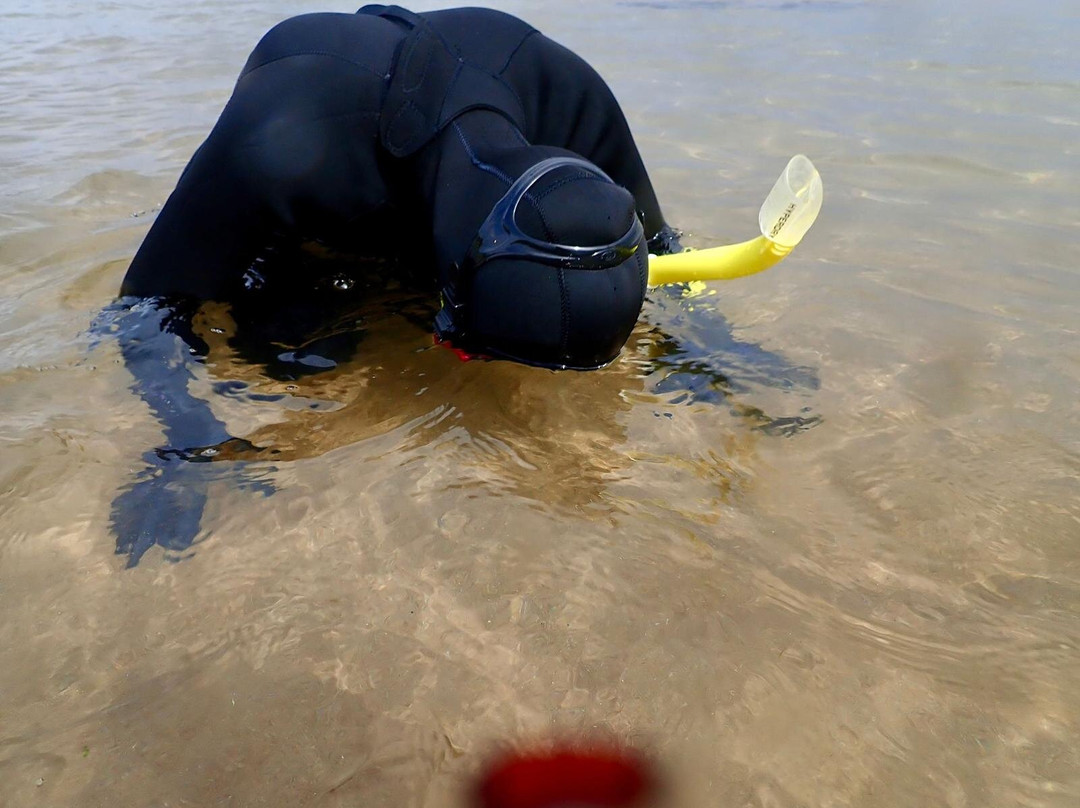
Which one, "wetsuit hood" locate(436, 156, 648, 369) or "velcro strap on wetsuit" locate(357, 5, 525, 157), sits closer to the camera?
"wetsuit hood" locate(436, 156, 648, 369)

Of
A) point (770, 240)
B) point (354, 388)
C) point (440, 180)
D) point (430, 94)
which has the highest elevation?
point (430, 94)

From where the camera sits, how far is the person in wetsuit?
62.0 inches

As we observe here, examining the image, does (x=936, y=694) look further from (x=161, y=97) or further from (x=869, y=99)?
(x=161, y=97)

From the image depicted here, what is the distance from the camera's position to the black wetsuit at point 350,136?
1.80 metres

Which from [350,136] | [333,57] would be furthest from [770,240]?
[333,57]

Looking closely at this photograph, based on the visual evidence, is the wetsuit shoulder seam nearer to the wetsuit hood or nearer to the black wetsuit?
the black wetsuit

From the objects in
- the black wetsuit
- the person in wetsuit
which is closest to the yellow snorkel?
the person in wetsuit

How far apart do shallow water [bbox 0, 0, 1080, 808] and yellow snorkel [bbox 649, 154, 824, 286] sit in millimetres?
385

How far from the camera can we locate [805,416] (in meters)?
2.12

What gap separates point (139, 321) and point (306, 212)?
629mm

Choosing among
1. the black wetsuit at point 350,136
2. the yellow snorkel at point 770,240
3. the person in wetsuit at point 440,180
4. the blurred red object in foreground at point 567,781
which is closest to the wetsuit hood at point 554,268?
the person in wetsuit at point 440,180

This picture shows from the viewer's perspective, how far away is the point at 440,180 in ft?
5.70

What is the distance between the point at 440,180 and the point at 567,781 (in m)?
1.18

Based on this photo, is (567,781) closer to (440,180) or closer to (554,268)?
(554,268)
